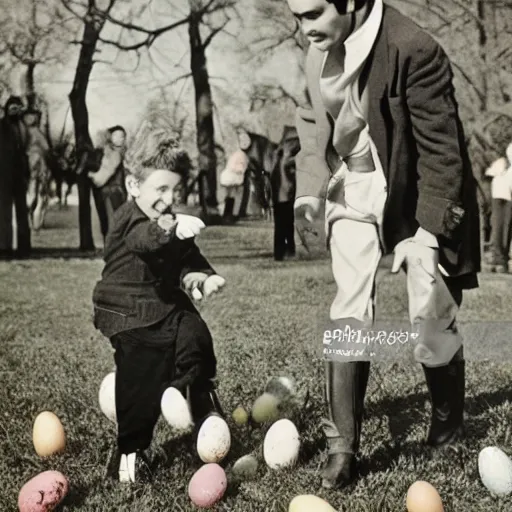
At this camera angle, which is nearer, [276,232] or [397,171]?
[397,171]

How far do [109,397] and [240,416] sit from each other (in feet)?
1.78

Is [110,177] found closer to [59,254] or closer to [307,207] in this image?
[59,254]

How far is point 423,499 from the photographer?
2723mm

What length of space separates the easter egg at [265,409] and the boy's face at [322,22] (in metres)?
1.42

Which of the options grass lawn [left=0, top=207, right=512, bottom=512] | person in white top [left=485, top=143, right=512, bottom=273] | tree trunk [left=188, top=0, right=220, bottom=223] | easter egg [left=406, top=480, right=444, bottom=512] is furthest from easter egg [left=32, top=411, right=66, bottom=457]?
person in white top [left=485, top=143, right=512, bottom=273]

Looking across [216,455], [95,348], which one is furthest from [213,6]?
[216,455]

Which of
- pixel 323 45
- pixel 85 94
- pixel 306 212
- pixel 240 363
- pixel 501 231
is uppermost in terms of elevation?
pixel 323 45

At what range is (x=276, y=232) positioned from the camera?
3176 mm

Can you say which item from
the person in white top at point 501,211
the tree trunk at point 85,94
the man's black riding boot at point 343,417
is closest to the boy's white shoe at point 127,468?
the man's black riding boot at point 343,417

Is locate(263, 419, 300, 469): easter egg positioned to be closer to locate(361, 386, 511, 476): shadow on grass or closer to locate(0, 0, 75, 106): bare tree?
locate(361, 386, 511, 476): shadow on grass

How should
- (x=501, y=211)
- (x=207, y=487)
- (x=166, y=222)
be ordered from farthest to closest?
(x=501, y=211) → (x=166, y=222) → (x=207, y=487)

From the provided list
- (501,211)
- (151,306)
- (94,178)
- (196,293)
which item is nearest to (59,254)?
(94,178)

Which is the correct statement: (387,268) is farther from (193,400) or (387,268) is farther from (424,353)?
(193,400)

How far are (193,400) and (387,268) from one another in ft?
3.08
